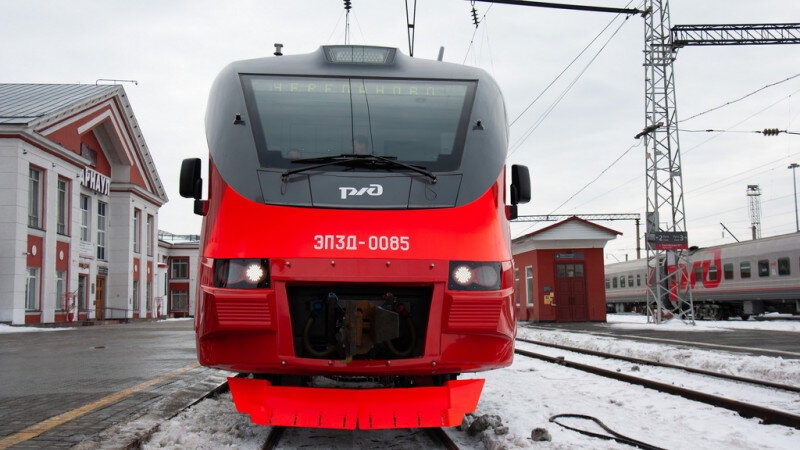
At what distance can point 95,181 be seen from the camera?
1256 inches

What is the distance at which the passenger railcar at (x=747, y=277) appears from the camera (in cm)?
2395

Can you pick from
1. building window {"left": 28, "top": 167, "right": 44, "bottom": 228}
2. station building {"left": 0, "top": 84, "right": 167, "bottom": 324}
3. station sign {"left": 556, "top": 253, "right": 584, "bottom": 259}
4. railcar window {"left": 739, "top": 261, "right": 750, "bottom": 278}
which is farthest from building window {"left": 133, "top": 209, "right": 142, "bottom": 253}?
railcar window {"left": 739, "top": 261, "right": 750, "bottom": 278}

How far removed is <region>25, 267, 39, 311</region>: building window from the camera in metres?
25.3

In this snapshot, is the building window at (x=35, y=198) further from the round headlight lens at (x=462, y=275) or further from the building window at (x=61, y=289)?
the round headlight lens at (x=462, y=275)

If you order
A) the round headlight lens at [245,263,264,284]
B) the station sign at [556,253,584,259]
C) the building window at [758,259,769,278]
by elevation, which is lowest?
the round headlight lens at [245,263,264,284]

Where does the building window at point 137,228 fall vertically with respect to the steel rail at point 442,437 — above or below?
above

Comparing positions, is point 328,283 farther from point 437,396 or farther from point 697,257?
point 697,257

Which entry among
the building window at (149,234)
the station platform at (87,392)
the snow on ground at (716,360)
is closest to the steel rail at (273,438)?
the station platform at (87,392)

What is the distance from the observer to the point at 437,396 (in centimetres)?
393

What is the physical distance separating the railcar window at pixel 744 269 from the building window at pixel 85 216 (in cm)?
3022

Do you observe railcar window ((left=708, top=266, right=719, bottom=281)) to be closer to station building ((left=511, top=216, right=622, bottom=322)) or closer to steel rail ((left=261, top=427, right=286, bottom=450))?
station building ((left=511, top=216, right=622, bottom=322))

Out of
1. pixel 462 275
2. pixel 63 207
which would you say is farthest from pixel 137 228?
pixel 462 275

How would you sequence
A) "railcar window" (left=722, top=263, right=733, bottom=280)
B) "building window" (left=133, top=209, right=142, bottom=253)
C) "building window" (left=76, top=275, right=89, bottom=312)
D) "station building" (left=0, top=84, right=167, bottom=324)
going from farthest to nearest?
1. "building window" (left=133, top=209, right=142, bottom=253)
2. "building window" (left=76, top=275, right=89, bottom=312)
3. "railcar window" (left=722, top=263, right=733, bottom=280)
4. "station building" (left=0, top=84, right=167, bottom=324)

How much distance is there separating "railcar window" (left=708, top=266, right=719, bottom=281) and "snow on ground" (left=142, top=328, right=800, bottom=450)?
2175cm
